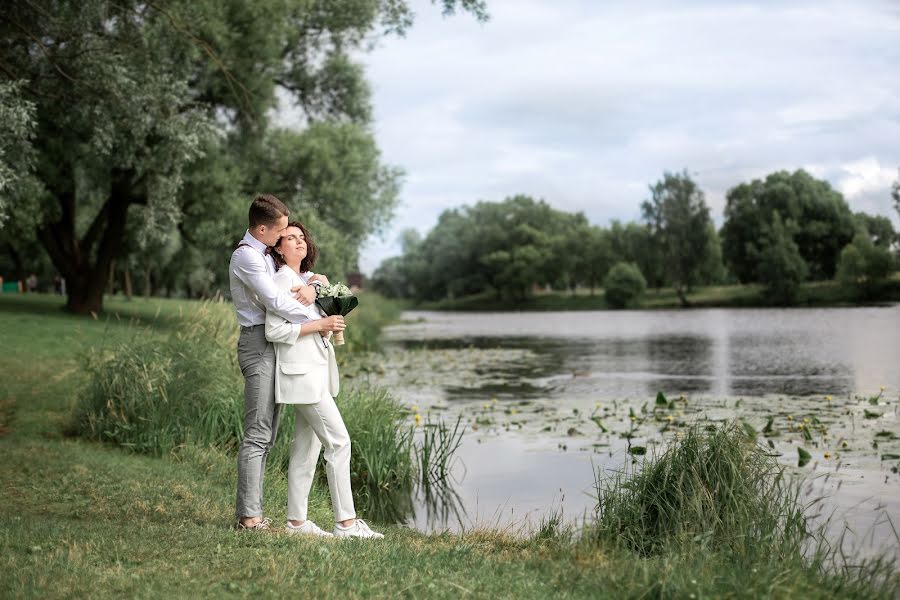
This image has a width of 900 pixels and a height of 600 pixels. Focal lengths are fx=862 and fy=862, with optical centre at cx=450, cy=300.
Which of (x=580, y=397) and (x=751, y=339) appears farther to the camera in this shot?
(x=751, y=339)

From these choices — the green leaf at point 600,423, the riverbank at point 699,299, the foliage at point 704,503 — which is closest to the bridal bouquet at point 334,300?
the foliage at point 704,503

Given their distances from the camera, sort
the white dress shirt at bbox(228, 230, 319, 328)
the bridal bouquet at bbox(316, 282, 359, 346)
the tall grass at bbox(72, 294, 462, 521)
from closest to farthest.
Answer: the white dress shirt at bbox(228, 230, 319, 328), the bridal bouquet at bbox(316, 282, 359, 346), the tall grass at bbox(72, 294, 462, 521)

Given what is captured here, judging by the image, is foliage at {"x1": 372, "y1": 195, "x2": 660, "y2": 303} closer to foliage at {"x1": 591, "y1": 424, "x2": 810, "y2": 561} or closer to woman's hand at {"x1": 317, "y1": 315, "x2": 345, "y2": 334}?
foliage at {"x1": 591, "y1": 424, "x2": 810, "y2": 561}

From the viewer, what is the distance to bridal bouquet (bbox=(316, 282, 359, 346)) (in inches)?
228

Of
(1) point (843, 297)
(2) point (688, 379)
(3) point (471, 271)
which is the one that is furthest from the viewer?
(3) point (471, 271)

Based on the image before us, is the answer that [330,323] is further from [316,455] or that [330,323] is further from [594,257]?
[594,257]

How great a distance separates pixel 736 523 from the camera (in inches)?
243

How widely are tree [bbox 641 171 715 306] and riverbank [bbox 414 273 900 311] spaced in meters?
2.14

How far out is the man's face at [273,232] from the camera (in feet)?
19.0

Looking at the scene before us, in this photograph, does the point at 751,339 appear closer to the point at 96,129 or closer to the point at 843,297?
the point at 96,129

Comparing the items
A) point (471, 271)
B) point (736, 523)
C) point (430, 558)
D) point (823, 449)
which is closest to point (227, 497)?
point (430, 558)

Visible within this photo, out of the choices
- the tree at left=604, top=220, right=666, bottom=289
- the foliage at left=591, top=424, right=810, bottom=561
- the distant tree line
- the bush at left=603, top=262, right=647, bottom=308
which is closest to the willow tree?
the foliage at left=591, top=424, right=810, bottom=561

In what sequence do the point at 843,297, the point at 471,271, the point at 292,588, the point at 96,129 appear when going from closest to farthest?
the point at 292,588, the point at 96,129, the point at 843,297, the point at 471,271

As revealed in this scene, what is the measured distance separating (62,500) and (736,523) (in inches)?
211
